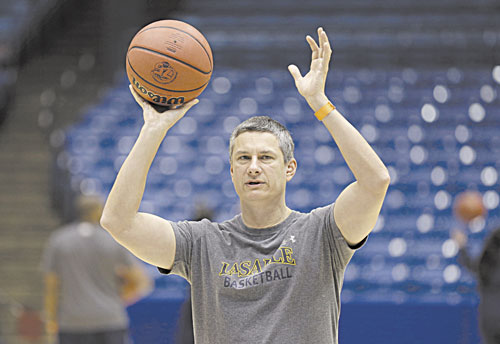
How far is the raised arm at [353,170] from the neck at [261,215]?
0.25 meters

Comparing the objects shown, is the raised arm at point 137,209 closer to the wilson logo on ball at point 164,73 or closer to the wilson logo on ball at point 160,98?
the wilson logo on ball at point 160,98

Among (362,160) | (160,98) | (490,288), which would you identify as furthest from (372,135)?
(362,160)

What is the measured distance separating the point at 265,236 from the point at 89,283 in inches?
143

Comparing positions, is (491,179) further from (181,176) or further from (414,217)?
(181,176)

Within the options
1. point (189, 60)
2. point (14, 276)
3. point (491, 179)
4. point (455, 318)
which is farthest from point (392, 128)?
point (189, 60)

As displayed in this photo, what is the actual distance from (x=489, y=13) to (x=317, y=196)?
192 inches

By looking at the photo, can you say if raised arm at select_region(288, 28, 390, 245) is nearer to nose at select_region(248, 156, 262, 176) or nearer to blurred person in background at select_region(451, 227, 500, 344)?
nose at select_region(248, 156, 262, 176)

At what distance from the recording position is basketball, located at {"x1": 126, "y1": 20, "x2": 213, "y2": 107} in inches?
113

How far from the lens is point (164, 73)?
2.94 m

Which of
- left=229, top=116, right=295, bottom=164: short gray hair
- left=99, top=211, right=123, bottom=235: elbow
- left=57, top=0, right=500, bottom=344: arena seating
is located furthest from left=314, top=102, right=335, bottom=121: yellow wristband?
left=57, top=0, right=500, bottom=344: arena seating

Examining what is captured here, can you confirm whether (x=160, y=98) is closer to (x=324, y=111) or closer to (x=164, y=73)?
(x=164, y=73)

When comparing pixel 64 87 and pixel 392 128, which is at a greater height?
pixel 64 87

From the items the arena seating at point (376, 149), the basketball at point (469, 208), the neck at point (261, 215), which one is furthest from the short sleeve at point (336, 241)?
the arena seating at point (376, 149)

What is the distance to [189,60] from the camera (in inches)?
118
